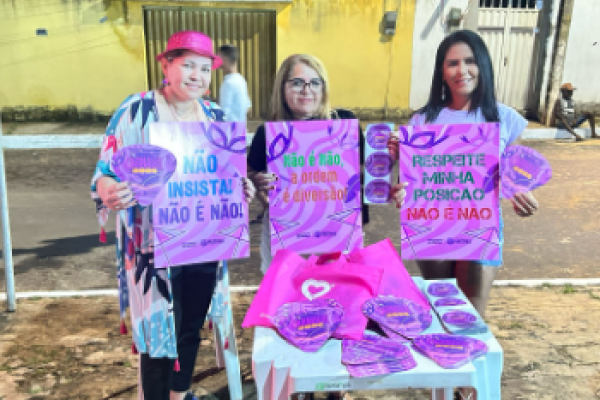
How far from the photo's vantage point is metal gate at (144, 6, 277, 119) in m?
10.7

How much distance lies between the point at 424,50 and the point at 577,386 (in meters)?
9.01

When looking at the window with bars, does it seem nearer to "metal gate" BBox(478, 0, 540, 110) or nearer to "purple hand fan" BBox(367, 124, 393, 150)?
"metal gate" BBox(478, 0, 540, 110)

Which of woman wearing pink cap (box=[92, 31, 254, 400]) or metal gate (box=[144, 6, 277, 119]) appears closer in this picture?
woman wearing pink cap (box=[92, 31, 254, 400])

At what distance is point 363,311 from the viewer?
1.96 meters

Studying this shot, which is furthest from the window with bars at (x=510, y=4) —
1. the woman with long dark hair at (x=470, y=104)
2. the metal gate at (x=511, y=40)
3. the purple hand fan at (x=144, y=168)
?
the purple hand fan at (x=144, y=168)

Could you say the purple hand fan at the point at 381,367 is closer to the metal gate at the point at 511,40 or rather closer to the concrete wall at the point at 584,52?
the metal gate at the point at 511,40

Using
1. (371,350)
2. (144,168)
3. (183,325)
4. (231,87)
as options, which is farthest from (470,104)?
(231,87)

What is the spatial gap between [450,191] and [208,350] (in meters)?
1.86

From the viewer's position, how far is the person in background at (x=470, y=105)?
2186 mm

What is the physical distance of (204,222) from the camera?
6.90 feet

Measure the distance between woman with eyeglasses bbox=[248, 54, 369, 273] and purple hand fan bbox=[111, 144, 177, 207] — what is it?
0.39 m

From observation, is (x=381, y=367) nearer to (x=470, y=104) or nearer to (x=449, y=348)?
(x=449, y=348)

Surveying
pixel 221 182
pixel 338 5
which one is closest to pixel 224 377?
pixel 221 182

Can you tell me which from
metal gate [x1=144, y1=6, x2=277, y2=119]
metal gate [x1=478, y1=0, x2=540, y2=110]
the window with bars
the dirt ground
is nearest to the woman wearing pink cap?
the dirt ground
